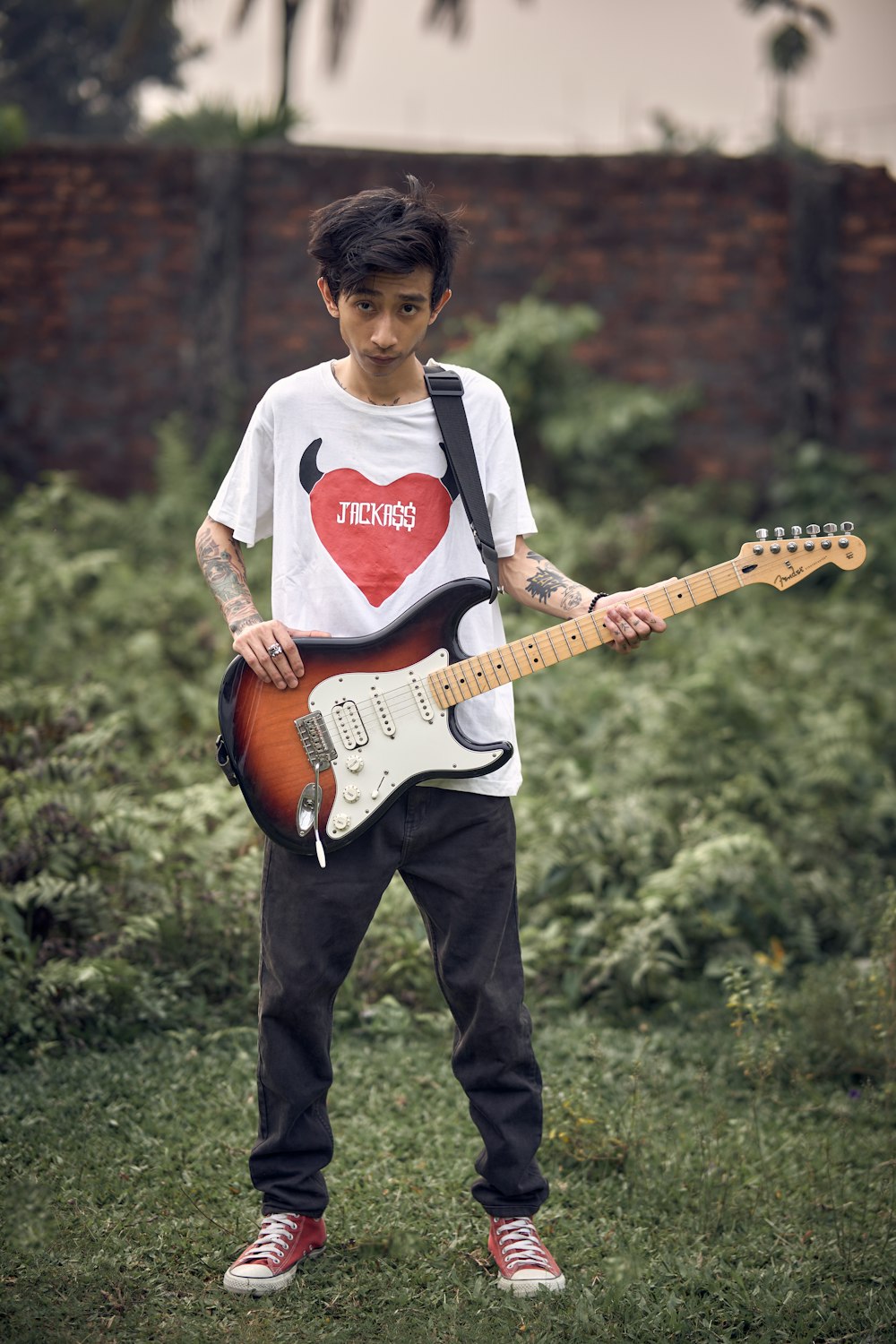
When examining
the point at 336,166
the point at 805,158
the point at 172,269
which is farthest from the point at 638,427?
the point at 172,269

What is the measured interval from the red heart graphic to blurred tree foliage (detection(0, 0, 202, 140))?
19.4 metres

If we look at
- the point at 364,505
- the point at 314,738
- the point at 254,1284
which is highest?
the point at 364,505

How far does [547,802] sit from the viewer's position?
5395 millimetres

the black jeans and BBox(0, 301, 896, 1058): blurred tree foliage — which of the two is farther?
BBox(0, 301, 896, 1058): blurred tree foliage

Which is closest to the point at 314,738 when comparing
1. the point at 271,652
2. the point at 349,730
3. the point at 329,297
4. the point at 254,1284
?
the point at 349,730

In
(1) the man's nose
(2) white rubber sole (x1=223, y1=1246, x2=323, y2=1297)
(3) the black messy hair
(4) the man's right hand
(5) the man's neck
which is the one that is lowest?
(2) white rubber sole (x1=223, y1=1246, x2=323, y2=1297)

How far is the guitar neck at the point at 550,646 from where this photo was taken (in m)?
2.91

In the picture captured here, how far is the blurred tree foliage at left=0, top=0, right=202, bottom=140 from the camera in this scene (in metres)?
21.3

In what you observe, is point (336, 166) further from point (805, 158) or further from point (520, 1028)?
point (520, 1028)

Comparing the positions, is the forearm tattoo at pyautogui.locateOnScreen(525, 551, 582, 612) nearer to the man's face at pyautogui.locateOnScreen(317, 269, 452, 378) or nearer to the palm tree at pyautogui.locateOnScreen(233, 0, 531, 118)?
the man's face at pyautogui.locateOnScreen(317, 269, 452, 378)

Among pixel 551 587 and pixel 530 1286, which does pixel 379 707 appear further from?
pixel 530 1286

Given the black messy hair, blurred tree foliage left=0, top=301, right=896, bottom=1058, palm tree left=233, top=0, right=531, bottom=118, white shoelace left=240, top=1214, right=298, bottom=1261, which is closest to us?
the black messy hair

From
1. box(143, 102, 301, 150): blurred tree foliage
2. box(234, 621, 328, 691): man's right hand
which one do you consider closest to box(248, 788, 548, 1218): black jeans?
box(234, 621, 328, 691): man's right hand

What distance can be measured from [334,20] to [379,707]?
681 inches
